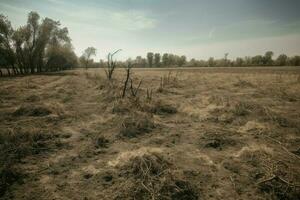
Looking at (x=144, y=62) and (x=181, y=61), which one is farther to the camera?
(x=144, y=62)

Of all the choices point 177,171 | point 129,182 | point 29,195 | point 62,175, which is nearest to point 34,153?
point 62,175

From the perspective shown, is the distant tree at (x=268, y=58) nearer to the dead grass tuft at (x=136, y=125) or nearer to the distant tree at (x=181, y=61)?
the distant tree at (x=181, y=61)

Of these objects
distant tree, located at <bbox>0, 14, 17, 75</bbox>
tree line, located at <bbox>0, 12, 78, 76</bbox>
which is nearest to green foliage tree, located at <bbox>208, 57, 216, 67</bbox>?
tree line, located at <bbox>0, 12, 78, 76</bbox>

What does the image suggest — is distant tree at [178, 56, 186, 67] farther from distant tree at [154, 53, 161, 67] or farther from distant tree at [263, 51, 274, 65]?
distant tree at [263, 51, 274, 65]

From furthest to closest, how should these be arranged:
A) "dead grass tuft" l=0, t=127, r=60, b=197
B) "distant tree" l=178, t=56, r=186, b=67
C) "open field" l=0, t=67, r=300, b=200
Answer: "distant tree" l=178, t=56, r=186, b=67, "dead grass tuft" l=0, t=127, r=60, b=197, "open field" l=0, t=67, r=300, b=200

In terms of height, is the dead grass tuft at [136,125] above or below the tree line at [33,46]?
below

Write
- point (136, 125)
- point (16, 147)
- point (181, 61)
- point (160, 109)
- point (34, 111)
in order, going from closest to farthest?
point (16, 147) → point (136, 125) → point (34, 111) → point (160, 109) → point (181, 61)

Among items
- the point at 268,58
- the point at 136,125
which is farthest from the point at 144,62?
the point at 136,125

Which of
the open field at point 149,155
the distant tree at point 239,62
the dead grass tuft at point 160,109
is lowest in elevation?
the open field at point 149,155

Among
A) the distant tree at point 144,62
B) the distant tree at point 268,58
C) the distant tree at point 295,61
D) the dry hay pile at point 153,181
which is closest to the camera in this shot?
the dry hay pile at point 153,181

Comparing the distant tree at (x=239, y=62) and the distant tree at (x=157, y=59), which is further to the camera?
the distant tree at (x=157, y=59)

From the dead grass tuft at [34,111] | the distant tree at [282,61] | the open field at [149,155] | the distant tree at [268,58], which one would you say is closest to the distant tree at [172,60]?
the distant tree at [268,58]

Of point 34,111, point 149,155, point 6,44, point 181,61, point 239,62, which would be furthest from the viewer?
point 181,61

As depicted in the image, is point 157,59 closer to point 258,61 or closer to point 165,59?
point 165,59
